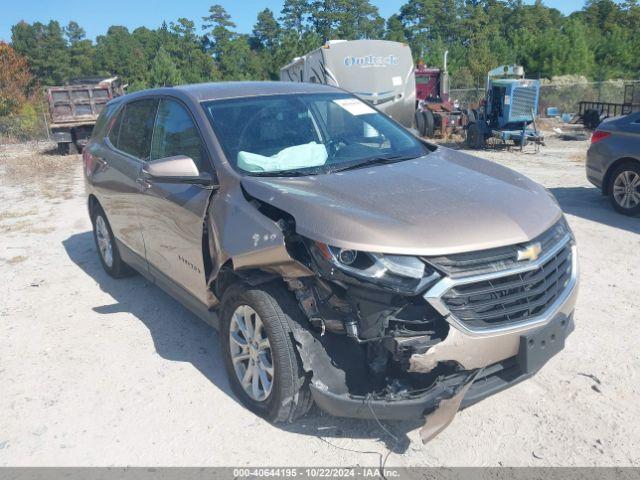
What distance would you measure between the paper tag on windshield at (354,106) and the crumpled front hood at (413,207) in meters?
0.92

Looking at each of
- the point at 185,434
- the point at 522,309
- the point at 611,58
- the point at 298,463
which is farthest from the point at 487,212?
the point at 611,58

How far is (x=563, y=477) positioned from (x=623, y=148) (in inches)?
228

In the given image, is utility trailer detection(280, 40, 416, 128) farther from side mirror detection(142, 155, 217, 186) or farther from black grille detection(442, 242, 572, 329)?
black grille detection(442, 242, 572, 329)

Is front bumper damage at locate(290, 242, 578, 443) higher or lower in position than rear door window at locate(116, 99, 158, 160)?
lower

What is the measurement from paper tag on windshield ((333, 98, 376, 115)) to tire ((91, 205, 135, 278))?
2.60 metres

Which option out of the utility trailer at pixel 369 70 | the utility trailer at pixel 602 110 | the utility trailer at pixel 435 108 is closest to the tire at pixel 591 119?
the utility trailer at pixel 602 110

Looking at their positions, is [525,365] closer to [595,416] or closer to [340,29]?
[595,416]

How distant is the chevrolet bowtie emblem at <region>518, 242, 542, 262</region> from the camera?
111 inches

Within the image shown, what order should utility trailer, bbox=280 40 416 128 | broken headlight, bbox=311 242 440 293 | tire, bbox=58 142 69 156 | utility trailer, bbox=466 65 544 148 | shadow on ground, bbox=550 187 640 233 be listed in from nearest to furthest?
broken headlight, bbox=311 242 440 293 → shadow on ground, bbox=550 187 640 233 → utility trailer, bbox=466 65 544 148 → utility trailer, bbox=280 40 416 128 → tire, bbox=58 142 69 156

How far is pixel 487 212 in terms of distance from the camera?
2.95 meters

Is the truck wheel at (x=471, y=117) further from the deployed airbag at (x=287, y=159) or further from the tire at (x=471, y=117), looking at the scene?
the deployed airbag at (x=287, y=159)

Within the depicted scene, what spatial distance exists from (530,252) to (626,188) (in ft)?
17.9

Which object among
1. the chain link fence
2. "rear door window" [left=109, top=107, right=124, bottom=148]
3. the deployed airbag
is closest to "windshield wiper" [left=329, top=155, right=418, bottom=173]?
the deployed airbag

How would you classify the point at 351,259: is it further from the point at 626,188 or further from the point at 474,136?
the point at 474,136
